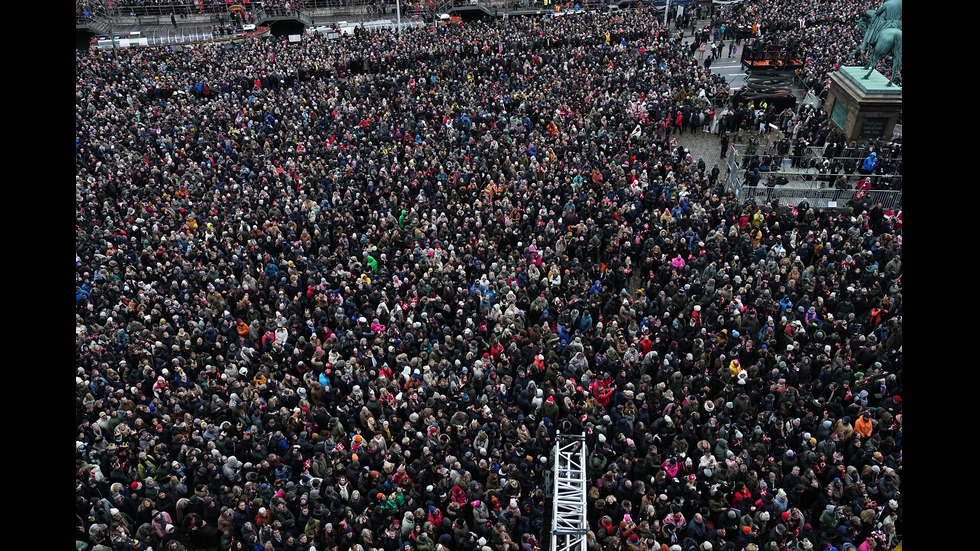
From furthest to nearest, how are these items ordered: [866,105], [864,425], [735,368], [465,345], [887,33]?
[866,105]
[887,33]
[465,345]
[735,368]
[864,425]

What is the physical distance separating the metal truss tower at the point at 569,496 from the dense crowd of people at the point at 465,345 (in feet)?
0.92

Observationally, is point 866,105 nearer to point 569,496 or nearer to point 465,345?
point 465,345

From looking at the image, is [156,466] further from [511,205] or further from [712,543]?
[511,205]

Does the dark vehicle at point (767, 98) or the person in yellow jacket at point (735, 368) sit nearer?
the person in yellow jacket at point (735, 368)

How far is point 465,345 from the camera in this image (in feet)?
46.9

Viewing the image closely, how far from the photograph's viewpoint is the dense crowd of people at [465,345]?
34.6 feet

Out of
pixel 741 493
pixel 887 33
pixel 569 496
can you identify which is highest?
pixel 887 33

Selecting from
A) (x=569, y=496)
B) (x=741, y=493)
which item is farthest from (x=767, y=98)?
(x=569, y=496)

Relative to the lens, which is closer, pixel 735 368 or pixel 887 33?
pixel 735 368

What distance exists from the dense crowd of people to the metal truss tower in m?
0.28

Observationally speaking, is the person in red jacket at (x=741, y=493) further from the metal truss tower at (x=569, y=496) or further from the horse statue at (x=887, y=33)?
the horse statue at (x=887, y=33)

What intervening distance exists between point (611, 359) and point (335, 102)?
75.7 ft

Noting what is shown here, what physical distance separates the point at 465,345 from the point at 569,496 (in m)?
4.56

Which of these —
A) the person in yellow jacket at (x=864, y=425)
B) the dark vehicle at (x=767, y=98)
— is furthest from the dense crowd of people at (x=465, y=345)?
the dark vehicle at (x=767, y=98)
